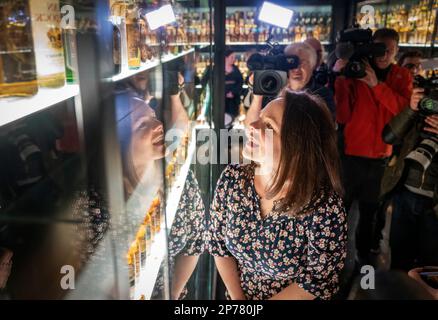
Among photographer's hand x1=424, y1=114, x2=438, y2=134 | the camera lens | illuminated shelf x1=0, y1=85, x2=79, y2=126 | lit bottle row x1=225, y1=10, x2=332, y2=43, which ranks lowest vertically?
photographer's hand x1=424, y1=114, x2=438, y2=134

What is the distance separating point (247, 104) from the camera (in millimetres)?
2541

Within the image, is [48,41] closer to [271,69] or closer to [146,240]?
[146,240]

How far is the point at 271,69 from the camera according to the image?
172 cm

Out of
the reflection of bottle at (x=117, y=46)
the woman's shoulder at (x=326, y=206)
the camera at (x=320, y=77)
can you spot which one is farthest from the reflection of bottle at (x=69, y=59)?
the camera at (x=320, y=77)

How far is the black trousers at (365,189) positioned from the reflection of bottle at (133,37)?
70.6 inches

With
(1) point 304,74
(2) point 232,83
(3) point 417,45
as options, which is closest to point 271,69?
(1) point 304,74

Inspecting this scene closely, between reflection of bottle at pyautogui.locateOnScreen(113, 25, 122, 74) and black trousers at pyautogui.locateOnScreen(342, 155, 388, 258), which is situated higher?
reflection of bottle at pyautogui.locateOnScreen(113, 25, 122, 74)

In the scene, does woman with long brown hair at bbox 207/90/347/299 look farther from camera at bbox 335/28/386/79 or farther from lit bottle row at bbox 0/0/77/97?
camera at bbox 335/28/386/79

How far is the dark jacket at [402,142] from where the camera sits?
2064mm

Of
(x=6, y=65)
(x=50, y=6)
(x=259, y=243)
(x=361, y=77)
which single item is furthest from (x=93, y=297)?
(x=361, y=77)

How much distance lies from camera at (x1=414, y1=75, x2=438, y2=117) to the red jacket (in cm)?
25

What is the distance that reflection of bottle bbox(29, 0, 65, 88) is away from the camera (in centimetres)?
60

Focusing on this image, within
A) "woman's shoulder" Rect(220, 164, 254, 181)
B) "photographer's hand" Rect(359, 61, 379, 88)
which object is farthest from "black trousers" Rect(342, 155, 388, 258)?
"woman's shoulder" Rect(220, 164, 254, 181)

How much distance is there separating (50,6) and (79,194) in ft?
1.03
